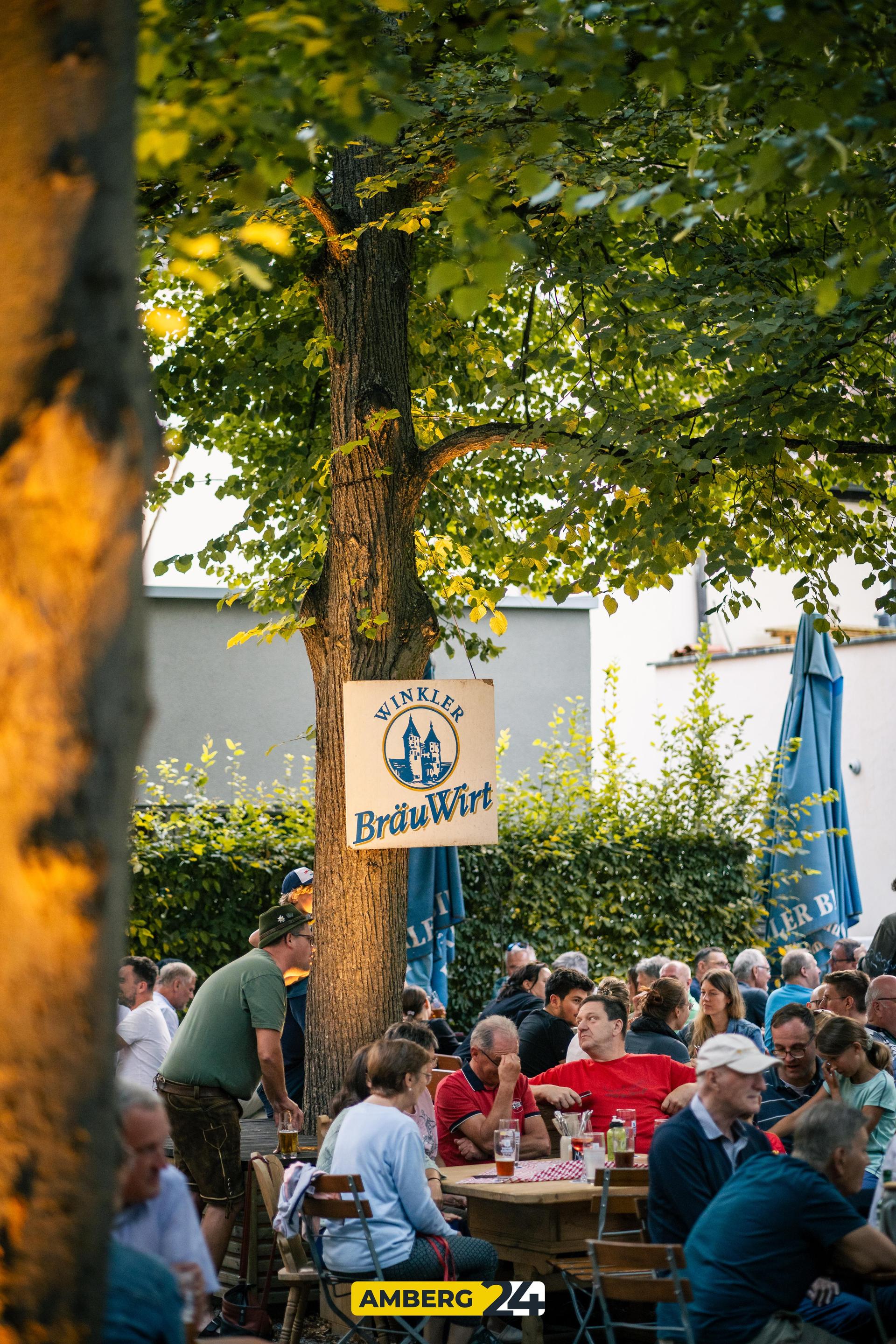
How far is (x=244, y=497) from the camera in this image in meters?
9.94

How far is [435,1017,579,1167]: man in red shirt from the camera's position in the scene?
716cm

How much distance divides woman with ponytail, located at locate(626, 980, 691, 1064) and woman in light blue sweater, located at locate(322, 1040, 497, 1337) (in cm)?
245

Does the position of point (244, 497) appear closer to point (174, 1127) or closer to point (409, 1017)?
point (409, 1017)

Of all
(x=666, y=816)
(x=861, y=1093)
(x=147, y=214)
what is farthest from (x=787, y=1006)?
(x=666, y=816)

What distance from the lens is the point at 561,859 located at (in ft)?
41.3

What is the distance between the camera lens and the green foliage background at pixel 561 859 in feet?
35.4

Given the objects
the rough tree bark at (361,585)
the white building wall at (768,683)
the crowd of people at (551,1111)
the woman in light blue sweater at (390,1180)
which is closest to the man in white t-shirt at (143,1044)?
the crowd of people at (551,1111)

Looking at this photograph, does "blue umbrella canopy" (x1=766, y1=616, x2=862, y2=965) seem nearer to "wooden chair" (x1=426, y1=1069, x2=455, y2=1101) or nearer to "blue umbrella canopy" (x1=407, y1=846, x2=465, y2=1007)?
"blue umbrella canopy" (x1=407, y1=846, x2=465, y2=1007)

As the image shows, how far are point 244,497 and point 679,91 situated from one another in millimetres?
6282

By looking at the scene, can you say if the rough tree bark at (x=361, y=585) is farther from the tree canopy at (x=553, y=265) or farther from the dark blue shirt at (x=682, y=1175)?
the dark blue shirt at (x=682, y=1175)

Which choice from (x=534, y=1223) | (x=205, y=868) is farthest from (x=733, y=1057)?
(x=205, y=868)

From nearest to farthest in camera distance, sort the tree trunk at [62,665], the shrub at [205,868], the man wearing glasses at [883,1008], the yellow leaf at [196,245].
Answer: the tree trunk at [62,665] < the yellow leaf at [196,245] < the man wearing glasses at [883,1008] < the shrub at [205,868]

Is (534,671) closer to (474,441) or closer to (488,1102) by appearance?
(474,441)

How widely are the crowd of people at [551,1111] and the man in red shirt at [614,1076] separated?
0.04 ft
